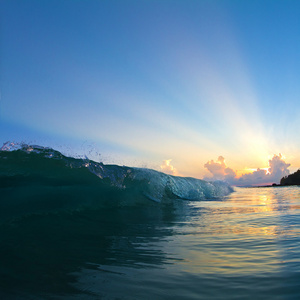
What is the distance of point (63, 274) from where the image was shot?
2391mm

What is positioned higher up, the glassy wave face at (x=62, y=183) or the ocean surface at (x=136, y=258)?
the glassy wave face at (x=62, y=183)

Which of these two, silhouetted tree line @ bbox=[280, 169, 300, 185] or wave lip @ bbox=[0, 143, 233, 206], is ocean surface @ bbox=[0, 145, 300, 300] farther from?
silhouetted tree line @ bbox=[280, 169, 300, 185]

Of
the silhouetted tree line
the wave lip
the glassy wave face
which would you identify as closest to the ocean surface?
the glassy wave face

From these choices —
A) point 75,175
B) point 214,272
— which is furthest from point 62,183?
point 214,272

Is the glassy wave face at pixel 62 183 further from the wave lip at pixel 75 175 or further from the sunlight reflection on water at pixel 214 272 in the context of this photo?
the sunlight reflection on water at pixel 214 272

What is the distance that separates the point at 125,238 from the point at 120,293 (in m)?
2.25

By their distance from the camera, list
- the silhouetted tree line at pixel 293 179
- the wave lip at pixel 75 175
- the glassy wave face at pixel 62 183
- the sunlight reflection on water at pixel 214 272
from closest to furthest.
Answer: the sunlight reflection on water at pixel 214 272
the glassy wave face at pixel 62 183
the wave lip at pixel 75 175
the silhouetted tree line at pixel 293 179

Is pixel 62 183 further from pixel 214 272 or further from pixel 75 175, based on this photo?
pixel 214 272

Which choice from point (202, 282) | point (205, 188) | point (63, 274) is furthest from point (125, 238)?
point (205, 188)

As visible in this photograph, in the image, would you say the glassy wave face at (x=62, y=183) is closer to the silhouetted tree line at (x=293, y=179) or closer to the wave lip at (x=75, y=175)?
the wave lip at (x=75, y=175)

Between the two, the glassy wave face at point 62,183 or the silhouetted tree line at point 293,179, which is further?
the silhouetted tree line at point 293,179

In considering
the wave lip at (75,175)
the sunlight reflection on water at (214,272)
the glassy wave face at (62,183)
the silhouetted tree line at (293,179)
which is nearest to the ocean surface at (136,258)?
the sunlight reflection on water at (214,272)

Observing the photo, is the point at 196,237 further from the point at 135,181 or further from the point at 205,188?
the point at 205,188

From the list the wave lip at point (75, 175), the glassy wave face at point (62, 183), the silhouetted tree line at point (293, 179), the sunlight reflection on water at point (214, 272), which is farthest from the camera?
the silhouetted tree line at point (293, 179)
